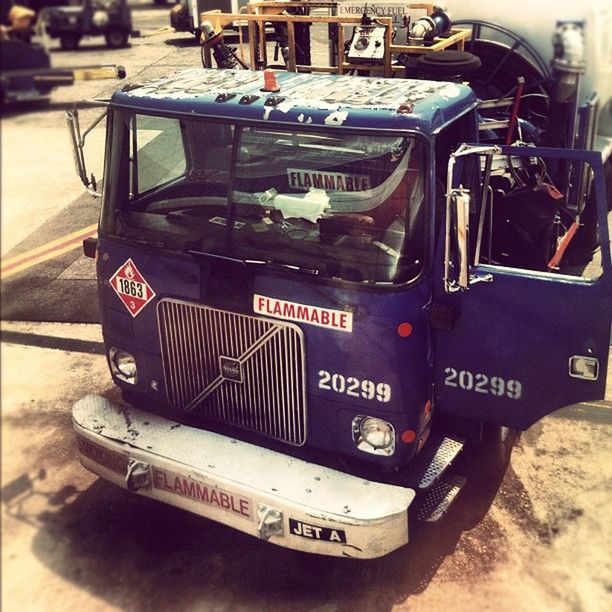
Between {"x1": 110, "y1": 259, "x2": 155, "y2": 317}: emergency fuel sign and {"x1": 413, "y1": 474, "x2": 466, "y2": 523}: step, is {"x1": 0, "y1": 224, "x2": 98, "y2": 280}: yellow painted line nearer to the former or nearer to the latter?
{"x1": 110, "y1": 259, "x2": 155, "y2": 317}: emergency fuel sign

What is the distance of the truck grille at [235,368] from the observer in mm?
4082

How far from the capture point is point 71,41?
1.62 metres

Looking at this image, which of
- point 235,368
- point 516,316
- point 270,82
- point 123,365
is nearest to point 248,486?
point 235,368

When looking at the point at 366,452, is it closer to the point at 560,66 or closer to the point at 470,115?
the point at 470,115

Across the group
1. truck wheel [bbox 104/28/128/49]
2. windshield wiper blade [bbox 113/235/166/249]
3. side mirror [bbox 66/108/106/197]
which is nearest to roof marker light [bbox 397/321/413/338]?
windshield wiper blade [bbox 113/235/166/249]

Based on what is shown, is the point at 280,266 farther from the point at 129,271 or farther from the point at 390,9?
the point at 390,9

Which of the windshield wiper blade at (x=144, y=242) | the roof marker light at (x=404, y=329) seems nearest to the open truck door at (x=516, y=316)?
the roof marker light at (x=404, y=329)

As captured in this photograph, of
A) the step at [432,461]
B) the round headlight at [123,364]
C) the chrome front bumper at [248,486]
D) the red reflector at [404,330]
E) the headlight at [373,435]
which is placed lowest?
the step at [432,461]

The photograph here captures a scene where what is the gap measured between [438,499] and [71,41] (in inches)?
136

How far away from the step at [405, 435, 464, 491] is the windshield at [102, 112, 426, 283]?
1177 millimetres

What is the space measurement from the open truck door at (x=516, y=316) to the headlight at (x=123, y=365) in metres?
1.91

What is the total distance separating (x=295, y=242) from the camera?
158 inches

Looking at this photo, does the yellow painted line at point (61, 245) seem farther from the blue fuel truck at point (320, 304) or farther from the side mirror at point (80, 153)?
the blue fuel truck at point (320, 304)

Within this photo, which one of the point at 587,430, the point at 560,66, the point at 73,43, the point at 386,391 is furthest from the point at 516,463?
the point at 73,43
